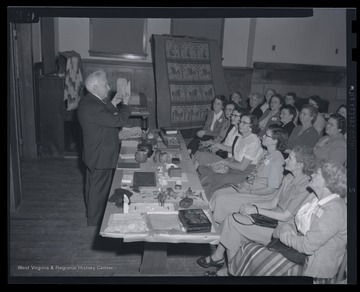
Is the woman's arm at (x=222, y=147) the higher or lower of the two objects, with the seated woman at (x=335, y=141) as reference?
lower

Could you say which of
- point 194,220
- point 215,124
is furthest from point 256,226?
point 215,124

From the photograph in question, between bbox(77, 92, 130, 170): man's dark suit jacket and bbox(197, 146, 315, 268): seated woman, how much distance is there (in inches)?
50.0

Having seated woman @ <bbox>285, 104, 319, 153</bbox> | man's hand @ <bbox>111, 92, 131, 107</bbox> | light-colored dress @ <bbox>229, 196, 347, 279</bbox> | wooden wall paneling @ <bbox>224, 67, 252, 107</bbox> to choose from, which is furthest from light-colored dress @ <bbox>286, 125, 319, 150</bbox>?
wooden wall paneling @ <bbox>224, 67, 252, 107</bbox>

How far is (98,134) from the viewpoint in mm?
3453

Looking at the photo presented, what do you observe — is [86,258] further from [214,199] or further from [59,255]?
[214,199]

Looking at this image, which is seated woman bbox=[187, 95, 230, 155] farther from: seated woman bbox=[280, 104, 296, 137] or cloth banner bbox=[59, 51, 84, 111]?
cloth banner bbox=[59, 51, 84, 111]

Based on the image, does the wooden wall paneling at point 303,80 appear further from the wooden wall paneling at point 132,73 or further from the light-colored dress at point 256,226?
the light-colored dress at point 256,226

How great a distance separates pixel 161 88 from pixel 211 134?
4.36 feet

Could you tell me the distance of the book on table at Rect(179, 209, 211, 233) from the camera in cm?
226

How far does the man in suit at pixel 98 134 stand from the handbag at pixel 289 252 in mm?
1667

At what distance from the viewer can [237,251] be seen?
2.86 meters

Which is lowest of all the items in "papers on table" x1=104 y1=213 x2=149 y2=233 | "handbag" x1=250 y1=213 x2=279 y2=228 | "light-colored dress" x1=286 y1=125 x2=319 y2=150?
"handbag" x1=250 y1=213 x2=279 y2=228

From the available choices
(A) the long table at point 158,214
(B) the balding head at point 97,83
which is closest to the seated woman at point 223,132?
(A) the long table at point 158,214

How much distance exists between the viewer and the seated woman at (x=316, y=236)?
2264 mm
